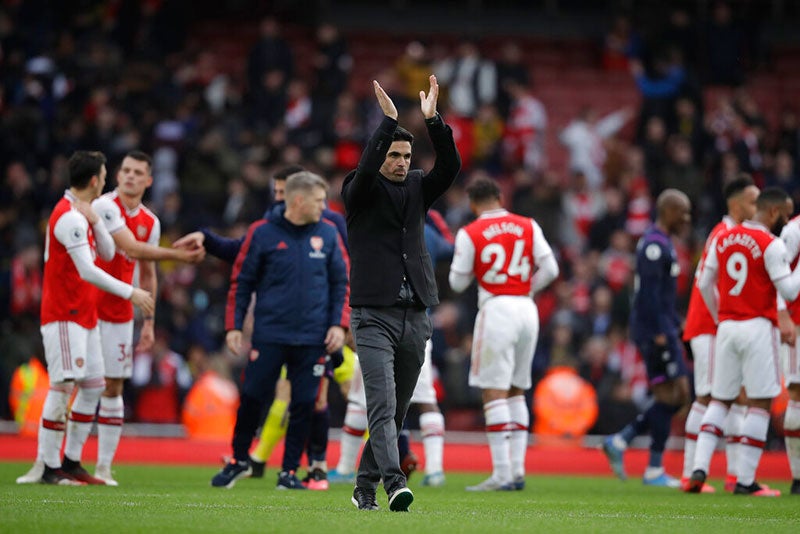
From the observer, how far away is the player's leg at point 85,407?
1202 centimetres

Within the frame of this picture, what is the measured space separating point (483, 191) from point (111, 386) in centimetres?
399

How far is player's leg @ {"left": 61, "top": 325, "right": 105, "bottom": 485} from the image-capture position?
12.0 m

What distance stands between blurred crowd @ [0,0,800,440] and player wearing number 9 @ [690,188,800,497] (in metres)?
8.60

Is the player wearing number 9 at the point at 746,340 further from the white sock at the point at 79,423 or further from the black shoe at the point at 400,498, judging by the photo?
the white sock at the point at 79,423

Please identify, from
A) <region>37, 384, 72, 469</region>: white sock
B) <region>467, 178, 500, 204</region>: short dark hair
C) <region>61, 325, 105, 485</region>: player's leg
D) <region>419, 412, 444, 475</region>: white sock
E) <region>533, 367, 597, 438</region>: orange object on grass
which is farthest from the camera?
<region>533, 367, 597, 438</region>: orange object on grass

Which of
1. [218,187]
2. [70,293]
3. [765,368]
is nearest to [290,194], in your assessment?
[70,293]

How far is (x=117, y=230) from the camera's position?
1245 centimetres

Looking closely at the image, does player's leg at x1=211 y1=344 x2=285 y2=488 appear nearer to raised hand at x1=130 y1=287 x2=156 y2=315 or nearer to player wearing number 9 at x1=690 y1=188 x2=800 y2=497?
raised hand at x1=130 y1=287 x2=156 y2=315

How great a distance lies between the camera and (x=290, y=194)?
12.4 m

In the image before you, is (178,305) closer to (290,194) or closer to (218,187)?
(218,187)

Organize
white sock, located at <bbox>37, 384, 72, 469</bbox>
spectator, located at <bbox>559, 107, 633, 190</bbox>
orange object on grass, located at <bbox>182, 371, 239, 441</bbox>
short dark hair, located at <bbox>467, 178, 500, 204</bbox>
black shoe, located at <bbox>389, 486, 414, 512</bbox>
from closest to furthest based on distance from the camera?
black shoe, located at <bbox>389, 486, 414, 512</bbox>, white sock, located at <bbox>37, 384, 72, 469</bbox>, short dark hair, located at <bbox>467, 178, 500, 204</bbox>, orange object on grass, located at <bbox>182, 371, 239, 441</bbox>, spectator, located at <bbox>559, 107, 633, 190</bbox>

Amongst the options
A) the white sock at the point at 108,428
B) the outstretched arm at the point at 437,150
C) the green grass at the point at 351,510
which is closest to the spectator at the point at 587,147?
the green grass at the point at 351,510

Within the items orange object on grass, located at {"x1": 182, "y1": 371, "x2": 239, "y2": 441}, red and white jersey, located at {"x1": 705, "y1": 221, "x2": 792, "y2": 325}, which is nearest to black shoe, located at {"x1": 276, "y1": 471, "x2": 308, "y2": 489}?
red and white jersey, located at {"x1": 705, "y1": 221, "x2": 792, "y2": 325}

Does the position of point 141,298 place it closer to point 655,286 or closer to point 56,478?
point 56,478
